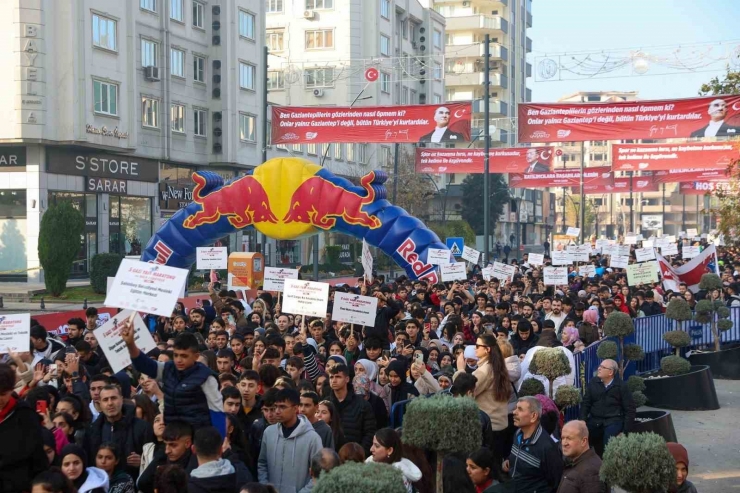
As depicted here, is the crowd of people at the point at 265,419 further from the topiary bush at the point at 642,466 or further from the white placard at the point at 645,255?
the white placard at the point at 645,255

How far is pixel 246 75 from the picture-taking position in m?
48.1

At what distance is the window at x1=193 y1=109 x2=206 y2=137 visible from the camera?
45.6 m

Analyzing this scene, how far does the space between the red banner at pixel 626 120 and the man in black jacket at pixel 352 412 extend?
1854cm

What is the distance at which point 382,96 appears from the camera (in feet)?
213

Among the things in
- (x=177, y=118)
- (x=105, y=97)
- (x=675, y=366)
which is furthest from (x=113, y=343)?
(x=177, y=118)

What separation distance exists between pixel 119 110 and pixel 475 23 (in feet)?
187

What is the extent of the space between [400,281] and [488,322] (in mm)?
8766

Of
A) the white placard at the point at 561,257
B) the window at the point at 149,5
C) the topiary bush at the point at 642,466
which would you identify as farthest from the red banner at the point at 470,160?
the topiary bush at the point at 642,466

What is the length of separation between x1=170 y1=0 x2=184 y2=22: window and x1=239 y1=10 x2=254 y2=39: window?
4177mm

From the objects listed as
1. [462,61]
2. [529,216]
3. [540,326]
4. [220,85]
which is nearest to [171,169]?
[220,85]

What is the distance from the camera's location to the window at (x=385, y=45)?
215 ft

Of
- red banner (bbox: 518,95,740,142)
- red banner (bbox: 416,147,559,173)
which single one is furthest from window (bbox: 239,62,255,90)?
red banner (bbox: 518,95,740,142)

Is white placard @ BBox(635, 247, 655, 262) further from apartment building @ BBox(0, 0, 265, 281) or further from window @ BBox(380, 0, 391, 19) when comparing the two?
window @ BBox(380, 0, 391, 19)

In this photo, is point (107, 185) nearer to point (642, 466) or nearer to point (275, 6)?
point (275, 6)
